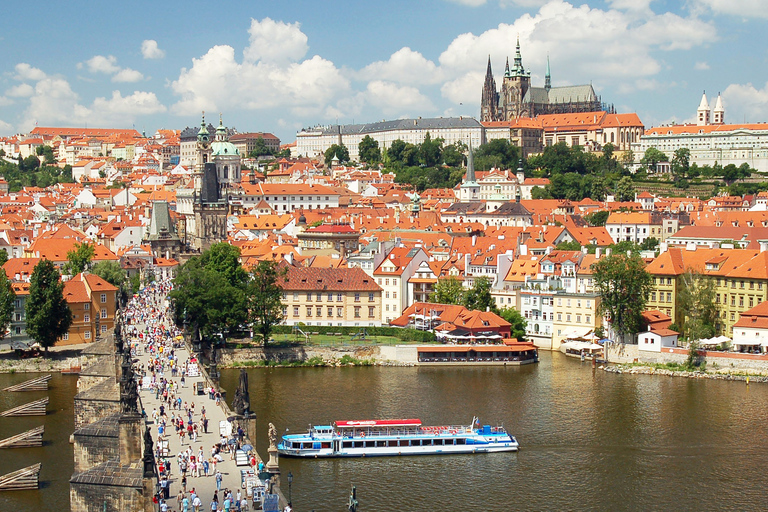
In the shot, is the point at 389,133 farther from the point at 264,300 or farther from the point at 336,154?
the point at 264,300

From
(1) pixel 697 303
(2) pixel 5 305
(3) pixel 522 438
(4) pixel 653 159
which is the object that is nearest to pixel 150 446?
(3) pixel 522 438

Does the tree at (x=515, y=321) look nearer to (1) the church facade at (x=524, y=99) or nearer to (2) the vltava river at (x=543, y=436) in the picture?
(2) the vltava river at (x=543, y=436)

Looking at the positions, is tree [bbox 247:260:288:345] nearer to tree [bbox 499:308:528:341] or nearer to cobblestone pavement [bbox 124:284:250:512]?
cobblestone pavement [bbox 124:284:250:512]

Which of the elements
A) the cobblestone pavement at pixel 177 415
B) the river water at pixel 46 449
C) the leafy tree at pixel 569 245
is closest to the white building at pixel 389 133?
the leafy tree at pixel 569 245

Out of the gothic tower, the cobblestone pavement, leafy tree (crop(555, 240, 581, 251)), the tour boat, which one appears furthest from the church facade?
the tour boat

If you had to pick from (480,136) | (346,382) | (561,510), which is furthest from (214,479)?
(480,136)

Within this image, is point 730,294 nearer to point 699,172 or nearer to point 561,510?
point 561,510
